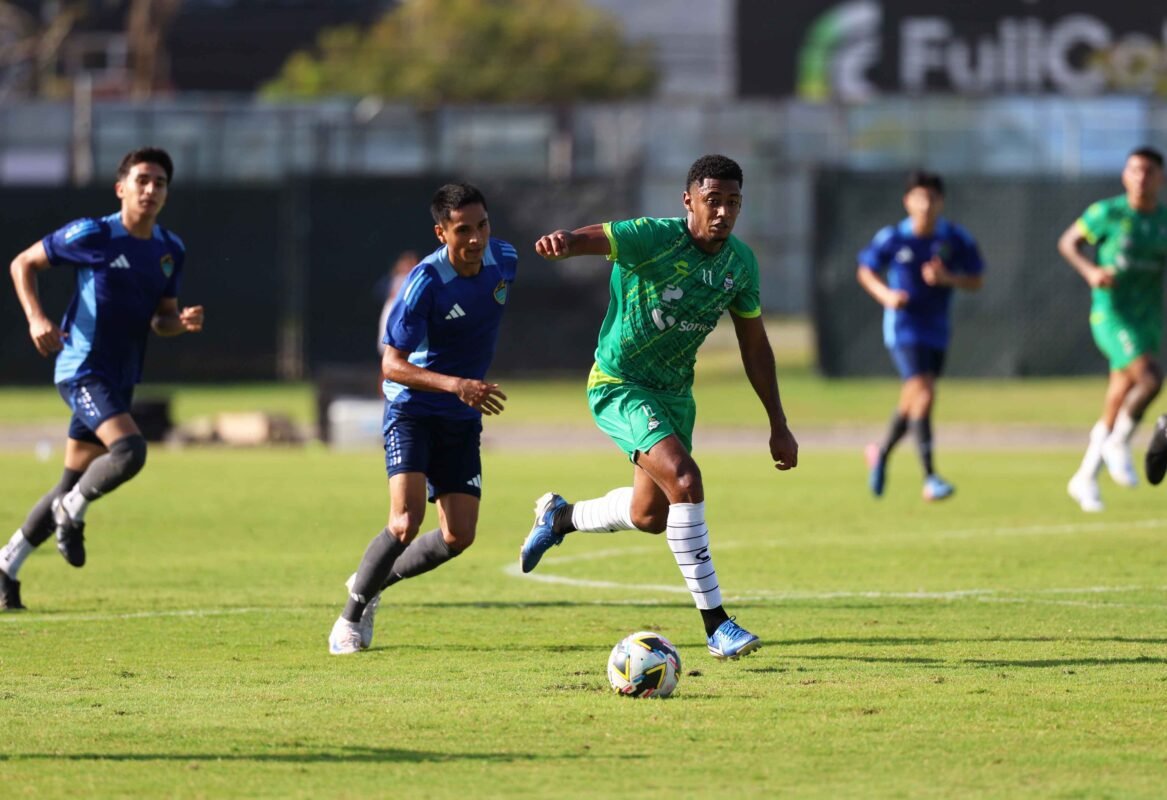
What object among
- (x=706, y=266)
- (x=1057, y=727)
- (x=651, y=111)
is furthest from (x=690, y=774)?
(x=651, y=111)

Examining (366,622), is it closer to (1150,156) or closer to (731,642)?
(731,642)

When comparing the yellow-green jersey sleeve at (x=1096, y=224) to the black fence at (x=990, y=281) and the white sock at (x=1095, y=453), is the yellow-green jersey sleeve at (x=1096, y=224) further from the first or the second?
the black fence at (x=990, y=281)

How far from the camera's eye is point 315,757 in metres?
6.88

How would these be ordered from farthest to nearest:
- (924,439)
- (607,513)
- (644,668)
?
(924,439) → (607,513) → (644,668)

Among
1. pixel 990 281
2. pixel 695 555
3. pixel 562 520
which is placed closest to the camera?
pixel 695 555

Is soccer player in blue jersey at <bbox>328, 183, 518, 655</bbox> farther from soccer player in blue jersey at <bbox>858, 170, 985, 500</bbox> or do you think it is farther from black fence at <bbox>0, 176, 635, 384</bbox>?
black fence at <bbox>0, 176, 635, 384</bbox>

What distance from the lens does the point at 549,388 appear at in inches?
1280

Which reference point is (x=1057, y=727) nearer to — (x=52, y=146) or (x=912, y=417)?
(x=912, y=417)

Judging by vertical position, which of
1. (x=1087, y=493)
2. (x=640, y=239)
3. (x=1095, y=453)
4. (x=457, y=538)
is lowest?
(x=1087, y=493)

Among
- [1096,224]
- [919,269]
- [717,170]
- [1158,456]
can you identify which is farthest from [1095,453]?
[717,170]

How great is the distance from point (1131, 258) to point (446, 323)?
328 inches

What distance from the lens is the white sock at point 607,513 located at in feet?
32.3

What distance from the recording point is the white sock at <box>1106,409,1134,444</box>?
16078mm

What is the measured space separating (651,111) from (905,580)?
1082 inches
